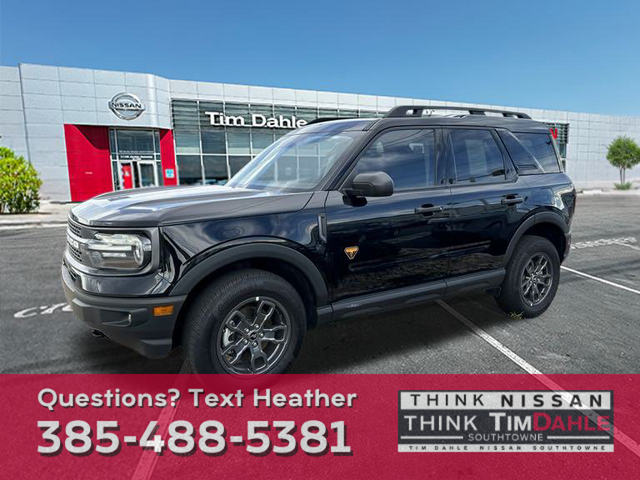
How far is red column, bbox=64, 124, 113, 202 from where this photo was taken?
22688mm

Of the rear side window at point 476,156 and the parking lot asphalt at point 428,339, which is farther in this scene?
the rear side window at point 476,156

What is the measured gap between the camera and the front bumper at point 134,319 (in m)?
2.42

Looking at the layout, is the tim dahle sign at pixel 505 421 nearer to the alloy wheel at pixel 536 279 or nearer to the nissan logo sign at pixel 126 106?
the alloy wheel at pixel 536 279

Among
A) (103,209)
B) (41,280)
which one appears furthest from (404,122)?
(41,280)

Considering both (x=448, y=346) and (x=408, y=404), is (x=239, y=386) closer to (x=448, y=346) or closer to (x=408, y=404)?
(x=408, y=404)

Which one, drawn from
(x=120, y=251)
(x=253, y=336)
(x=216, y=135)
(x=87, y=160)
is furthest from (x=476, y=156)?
(x=87, y=160)

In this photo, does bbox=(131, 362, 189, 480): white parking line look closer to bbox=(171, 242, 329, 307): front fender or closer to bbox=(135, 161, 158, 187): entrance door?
bbox=(171, 242, 329, 307): front fender

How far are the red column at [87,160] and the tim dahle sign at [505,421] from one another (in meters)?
24.4

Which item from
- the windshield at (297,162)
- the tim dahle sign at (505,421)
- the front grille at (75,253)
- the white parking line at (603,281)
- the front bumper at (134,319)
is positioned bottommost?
the tim dahle sign at (505,421)

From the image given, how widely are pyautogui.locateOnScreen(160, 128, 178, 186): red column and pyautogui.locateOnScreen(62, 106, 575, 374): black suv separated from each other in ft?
74.6

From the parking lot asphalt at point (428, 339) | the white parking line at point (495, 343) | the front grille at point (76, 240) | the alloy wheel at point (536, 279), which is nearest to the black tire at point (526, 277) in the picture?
the alloy wheel at point (536, 279)

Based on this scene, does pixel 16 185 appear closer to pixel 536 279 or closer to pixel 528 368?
pixel 536 279

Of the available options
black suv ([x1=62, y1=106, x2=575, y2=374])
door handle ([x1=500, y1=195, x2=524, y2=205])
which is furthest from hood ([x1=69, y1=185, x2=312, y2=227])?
door handle ([x1=500, y1=195, x2=524, y2=205])

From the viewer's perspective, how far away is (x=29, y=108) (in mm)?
21703
